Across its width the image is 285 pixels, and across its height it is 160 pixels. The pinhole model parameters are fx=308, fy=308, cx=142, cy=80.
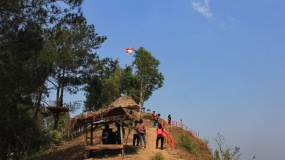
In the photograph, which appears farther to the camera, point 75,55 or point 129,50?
point 129,50

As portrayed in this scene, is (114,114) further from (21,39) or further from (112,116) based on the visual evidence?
(21,39)

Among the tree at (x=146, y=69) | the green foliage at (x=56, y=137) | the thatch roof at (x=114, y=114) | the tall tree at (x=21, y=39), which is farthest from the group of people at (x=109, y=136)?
the tree at (x=146, y=69)

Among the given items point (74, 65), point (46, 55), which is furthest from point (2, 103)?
point (74, 65)

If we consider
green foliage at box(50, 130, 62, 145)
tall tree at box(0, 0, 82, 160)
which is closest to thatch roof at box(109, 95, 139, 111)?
tall tree at box(0, 0, 82, 160)

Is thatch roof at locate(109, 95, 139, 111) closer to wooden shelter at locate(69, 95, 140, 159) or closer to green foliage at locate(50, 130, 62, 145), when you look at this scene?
wooden shelter at locate(69, 95, 140, 159)

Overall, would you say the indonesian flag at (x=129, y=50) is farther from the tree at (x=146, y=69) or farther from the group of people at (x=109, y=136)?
the group of people at (x=109, y=136)

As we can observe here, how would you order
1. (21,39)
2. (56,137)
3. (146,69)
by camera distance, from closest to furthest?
(21,39)
(56,137)
(146,69)

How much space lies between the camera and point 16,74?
51.9 feet

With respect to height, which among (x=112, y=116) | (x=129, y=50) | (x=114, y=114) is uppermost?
(x=129, y=50)

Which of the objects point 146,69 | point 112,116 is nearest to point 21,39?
point 112,116

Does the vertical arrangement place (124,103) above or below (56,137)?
above

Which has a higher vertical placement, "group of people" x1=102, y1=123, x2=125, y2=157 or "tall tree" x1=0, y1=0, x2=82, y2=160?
"tall tree" x1=0, y1=0, x2=82, y2=160

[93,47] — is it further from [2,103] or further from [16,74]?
[16,74]

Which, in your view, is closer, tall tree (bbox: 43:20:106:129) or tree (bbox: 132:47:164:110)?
tall tree (bbox: 43:20:106:129)
